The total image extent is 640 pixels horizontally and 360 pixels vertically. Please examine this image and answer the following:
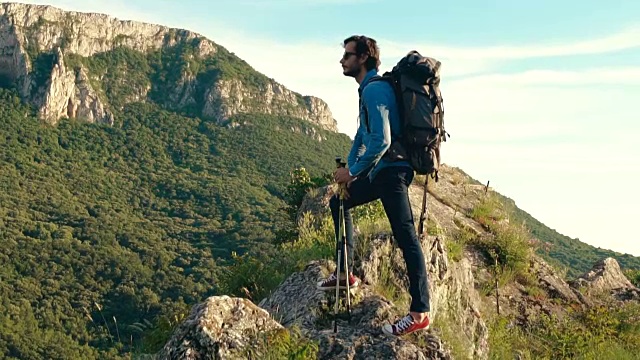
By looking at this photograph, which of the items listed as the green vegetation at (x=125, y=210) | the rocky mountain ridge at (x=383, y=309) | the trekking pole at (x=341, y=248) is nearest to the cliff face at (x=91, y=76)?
the green vegetation at (x=125, y=210)

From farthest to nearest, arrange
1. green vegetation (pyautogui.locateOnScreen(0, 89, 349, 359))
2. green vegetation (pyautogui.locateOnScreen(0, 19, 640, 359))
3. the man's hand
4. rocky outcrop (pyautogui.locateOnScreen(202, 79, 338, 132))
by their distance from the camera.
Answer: rocky outcrop (pyautogui.locateOnScreen(202, 79, 338, 132)) < green vegetation (pyautogui.locateOnScreen(0, 89, 349, 359)) < green vegetation (pyautogui.locateOnScreen(0, 19, 640, 359)) < the man's hand

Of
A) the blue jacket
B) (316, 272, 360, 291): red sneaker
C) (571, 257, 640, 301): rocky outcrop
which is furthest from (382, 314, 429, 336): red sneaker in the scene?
(571, 257, 640, 301): rocky outcrop

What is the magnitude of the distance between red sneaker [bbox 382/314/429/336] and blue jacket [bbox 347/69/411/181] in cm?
119

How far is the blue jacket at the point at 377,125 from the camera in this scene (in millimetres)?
4574

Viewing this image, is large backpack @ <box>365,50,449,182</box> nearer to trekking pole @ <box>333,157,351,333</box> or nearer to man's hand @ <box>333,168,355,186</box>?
man's hand @ <box>333,168,355,186</box>

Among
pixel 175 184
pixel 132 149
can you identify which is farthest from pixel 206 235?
pixel 132 149

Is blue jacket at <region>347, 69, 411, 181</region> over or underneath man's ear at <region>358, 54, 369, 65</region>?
underneath

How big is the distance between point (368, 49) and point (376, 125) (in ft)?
2.77

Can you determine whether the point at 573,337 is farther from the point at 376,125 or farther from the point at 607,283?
the point at 607,283

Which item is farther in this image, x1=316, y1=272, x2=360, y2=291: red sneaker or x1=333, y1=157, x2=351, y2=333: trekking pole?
x1=316, y1=272, x2=360, y2=291: red sneaker

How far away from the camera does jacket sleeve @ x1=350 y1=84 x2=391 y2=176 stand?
4566 mm

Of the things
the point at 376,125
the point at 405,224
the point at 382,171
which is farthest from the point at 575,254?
the point at 376,125

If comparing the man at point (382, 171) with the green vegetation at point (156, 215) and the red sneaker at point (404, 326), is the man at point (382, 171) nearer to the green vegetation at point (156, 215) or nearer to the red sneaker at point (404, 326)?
the red sneaker at point (404, 326)

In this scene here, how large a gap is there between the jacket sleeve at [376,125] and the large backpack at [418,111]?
0.18 meters
